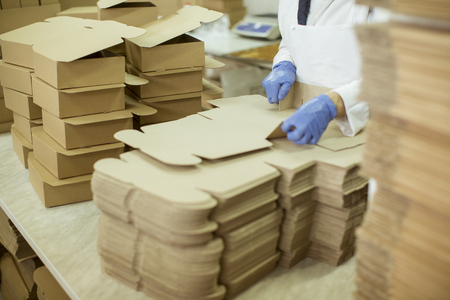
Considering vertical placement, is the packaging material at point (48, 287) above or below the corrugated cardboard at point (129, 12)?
below

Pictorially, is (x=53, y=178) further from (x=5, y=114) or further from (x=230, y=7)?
(x=230, y=7)

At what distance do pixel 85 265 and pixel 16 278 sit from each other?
50.7 inches

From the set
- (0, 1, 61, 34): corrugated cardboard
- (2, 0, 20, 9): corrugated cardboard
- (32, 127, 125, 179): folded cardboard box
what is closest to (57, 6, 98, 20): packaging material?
(0, 1, 61, 34): corrugated cardboard

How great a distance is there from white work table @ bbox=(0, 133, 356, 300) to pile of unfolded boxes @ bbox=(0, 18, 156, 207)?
77 mm

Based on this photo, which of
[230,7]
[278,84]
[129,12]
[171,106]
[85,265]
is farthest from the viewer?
[230,7]

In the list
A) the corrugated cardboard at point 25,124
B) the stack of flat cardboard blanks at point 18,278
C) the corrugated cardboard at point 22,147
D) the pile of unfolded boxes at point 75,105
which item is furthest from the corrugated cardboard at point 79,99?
the stack of flat cardboard blanks at point 18,278

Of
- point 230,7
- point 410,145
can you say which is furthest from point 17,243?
point 230,7

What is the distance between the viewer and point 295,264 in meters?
1.24

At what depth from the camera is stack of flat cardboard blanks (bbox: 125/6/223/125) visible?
1.67m

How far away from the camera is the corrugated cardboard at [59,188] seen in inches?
60.1

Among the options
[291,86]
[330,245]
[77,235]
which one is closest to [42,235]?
[77,235]

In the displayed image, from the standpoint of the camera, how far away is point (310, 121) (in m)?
1.24

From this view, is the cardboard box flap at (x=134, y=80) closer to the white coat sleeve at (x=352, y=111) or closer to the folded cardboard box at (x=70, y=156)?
the folded cardboard box at (x=70, y=156)

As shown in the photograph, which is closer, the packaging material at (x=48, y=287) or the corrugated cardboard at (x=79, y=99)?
the corrugated cardboard at (x=79, y=99)
